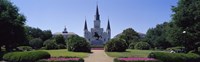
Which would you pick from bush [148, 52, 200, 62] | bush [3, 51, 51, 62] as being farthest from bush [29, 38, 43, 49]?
bush [148, 52, 200, 62]

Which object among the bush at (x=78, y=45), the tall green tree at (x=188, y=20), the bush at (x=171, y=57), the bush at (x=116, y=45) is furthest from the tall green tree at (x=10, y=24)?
the tall green tree at (x=188, y=20)

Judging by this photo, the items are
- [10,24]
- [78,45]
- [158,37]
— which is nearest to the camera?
[10,24]

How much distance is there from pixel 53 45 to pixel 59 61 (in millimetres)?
35871

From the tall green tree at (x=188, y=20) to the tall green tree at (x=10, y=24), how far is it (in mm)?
20071

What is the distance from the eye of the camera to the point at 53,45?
64.0 meters

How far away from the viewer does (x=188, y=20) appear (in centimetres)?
4447

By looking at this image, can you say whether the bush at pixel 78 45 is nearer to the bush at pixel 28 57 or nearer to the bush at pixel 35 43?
the bush at pixel 28 57

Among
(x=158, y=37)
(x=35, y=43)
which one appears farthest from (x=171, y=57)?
(x=35, y=43)

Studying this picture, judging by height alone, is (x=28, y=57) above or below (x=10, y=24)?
below

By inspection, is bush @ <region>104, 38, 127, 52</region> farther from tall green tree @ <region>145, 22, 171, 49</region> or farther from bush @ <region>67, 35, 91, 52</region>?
tall green tree @ <region>145, 22, 171, 49</region>

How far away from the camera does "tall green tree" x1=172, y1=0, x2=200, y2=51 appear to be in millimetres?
43094

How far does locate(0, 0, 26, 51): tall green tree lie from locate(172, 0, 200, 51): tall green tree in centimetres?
2007

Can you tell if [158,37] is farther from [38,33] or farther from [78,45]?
[38,33]

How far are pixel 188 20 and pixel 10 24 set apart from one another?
22.4 metres
